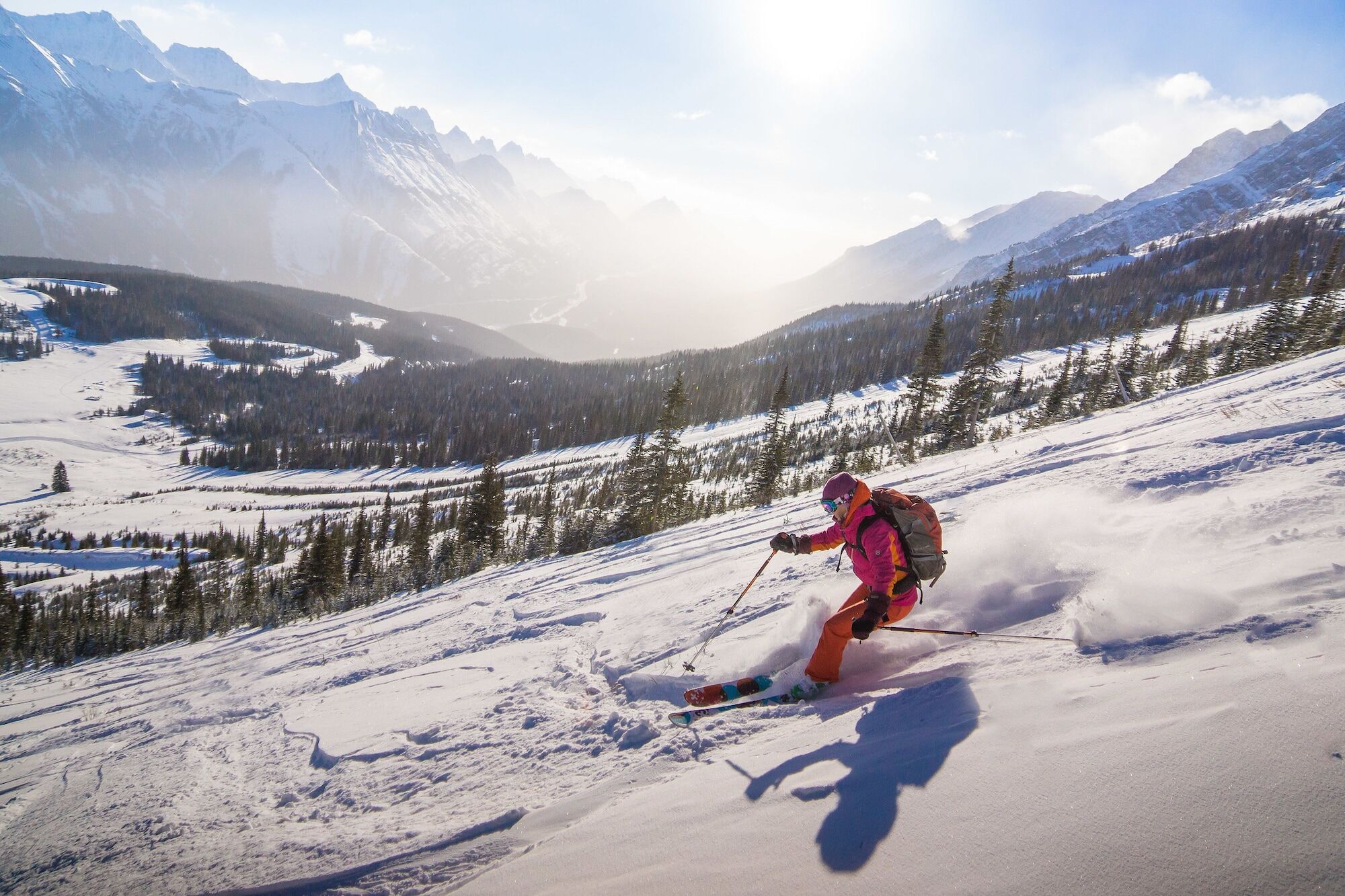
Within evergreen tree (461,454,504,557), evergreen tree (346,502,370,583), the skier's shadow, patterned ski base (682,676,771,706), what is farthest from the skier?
evergreen tree (346,502,370,583)

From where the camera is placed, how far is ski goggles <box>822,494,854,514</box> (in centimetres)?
502

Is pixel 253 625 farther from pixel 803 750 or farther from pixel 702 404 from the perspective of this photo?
pixel 702 404

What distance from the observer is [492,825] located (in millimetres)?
3520

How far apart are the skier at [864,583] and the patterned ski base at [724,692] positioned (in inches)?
18.4

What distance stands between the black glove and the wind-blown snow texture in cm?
45

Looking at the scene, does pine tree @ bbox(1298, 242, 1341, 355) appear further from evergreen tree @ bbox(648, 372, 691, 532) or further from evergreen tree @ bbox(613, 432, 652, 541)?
evergreen tree @ bbox(613, 432, 652, 541)

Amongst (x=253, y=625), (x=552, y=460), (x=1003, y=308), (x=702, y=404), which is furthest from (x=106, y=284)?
(x=1003, y=308)

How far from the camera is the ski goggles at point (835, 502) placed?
5020mm

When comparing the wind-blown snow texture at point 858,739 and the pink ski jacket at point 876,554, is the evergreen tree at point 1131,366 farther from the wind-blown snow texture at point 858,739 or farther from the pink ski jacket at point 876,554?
the pink ski jacket at point 876,554

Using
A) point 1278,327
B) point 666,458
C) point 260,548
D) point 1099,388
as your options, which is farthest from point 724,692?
point 260,548

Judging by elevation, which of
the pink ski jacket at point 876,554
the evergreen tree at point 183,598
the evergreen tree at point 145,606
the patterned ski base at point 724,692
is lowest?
the evergreen tree at point 145,606

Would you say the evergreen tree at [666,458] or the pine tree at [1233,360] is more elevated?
the pine tree at [1233,360]

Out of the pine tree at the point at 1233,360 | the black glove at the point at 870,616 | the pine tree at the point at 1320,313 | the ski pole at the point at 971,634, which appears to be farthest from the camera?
the pine tree at the point at 1233,360

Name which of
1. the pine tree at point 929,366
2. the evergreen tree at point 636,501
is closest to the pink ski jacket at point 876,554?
the evergreen tree at point 636,501
